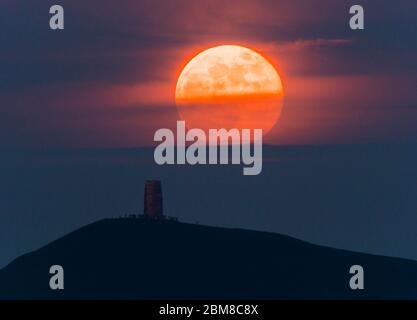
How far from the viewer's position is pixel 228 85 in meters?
138

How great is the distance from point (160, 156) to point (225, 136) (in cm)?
987

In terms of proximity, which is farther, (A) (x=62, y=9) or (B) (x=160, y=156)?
(B) (x=160, y=156)
